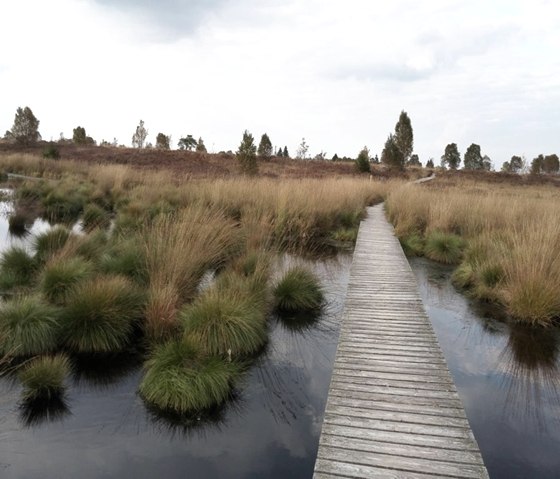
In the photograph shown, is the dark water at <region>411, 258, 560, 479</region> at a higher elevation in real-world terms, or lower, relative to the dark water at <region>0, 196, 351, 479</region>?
higher

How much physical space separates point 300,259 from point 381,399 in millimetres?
5442

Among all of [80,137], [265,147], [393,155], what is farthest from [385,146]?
[80,137]

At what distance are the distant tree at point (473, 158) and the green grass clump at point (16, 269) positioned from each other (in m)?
61.7

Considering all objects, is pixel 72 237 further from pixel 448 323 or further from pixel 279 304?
pixel 448 323

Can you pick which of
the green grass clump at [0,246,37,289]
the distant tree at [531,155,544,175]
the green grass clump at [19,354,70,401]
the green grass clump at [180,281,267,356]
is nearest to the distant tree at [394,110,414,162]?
the distant tree at [531,155,544,175]

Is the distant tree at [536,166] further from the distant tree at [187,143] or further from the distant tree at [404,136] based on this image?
the distant tree at [187,143]

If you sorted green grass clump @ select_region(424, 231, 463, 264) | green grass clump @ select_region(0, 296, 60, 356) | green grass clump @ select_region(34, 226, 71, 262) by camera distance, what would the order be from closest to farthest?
green grass clump @ select_region(0, 296, 60, 356) → green grass clump @ select_region(34, 226, 71, 262) → green grass clump @ select_region(424, 231, 463, 264)

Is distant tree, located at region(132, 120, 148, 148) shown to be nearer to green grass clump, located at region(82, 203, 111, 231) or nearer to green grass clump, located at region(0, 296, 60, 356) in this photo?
green grass clump, located at region(82, 203, 111, 231)

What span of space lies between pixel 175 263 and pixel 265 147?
40569 mm

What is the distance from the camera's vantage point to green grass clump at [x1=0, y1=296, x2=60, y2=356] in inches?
184

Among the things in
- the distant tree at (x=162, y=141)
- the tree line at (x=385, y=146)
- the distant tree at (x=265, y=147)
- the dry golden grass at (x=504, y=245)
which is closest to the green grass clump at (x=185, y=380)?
the dry golden grass at (x=504, y=245)

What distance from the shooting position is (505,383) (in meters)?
4.73

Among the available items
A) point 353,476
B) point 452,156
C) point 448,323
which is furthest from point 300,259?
point 452,156

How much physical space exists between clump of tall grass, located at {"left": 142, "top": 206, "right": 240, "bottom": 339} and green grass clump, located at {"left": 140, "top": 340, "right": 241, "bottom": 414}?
2.71 feet
